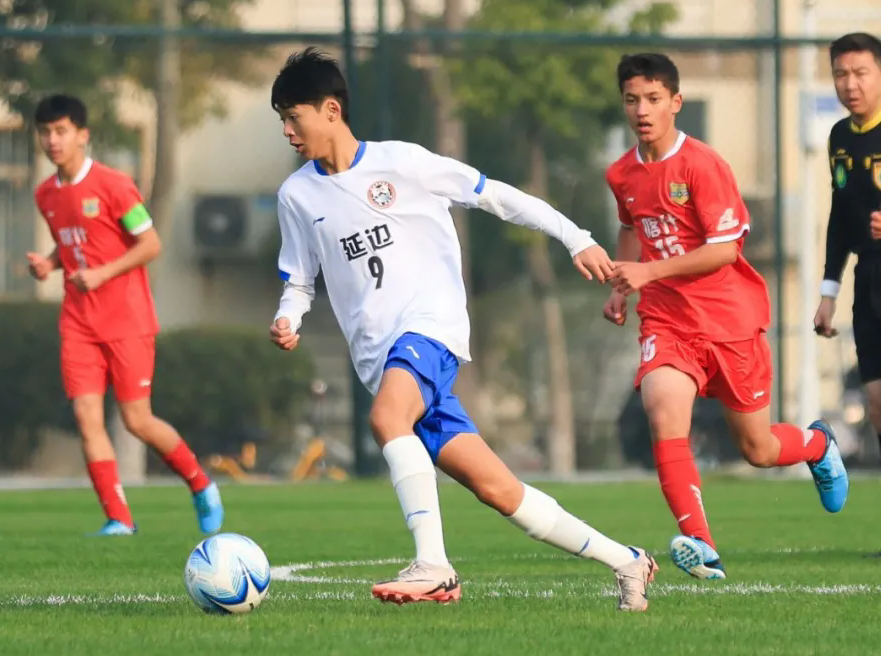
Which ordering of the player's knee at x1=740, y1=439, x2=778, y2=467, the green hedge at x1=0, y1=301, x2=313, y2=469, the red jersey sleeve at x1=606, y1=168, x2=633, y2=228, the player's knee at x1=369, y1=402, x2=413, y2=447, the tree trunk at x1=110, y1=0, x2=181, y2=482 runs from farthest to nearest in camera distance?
the green hedge at x1=0, y1=301, x2=313, y2=469
the tree trunk at x1=110, y1=0, x2=181, y2=482
the player's knee at x1=740, y1=439, x2=778, y2=467
the red jersey sleeve at x1=606, y1=168, x2=633, y2=228
the player's knee at x1=369, y1=402, x2=413, y2=447

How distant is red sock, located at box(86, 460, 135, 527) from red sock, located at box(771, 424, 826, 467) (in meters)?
3.31

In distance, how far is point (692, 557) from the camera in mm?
6086

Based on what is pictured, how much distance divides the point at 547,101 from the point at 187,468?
26.1 feet

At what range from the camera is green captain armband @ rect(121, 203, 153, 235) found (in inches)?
361

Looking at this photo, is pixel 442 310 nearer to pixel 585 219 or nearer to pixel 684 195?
pixel 684 195

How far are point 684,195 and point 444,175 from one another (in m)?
1.45

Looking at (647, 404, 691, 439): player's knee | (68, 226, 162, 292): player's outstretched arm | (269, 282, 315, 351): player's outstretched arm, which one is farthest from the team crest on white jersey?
(68, 226, 162, 292): player's outstretched arm

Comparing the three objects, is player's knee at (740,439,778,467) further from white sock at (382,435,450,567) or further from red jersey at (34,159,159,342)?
red jersey at (34,159,159,342)

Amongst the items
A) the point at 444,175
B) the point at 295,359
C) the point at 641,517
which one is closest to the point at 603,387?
the point at 295,359

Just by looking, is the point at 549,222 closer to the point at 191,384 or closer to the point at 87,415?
the point at 87,415

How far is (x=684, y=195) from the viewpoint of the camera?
6.80m

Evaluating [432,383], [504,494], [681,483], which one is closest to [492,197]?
[432,383]

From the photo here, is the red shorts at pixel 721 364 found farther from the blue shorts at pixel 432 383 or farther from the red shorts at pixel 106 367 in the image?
the red shorts at pixel 106 367

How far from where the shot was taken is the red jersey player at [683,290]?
666 centimetres
